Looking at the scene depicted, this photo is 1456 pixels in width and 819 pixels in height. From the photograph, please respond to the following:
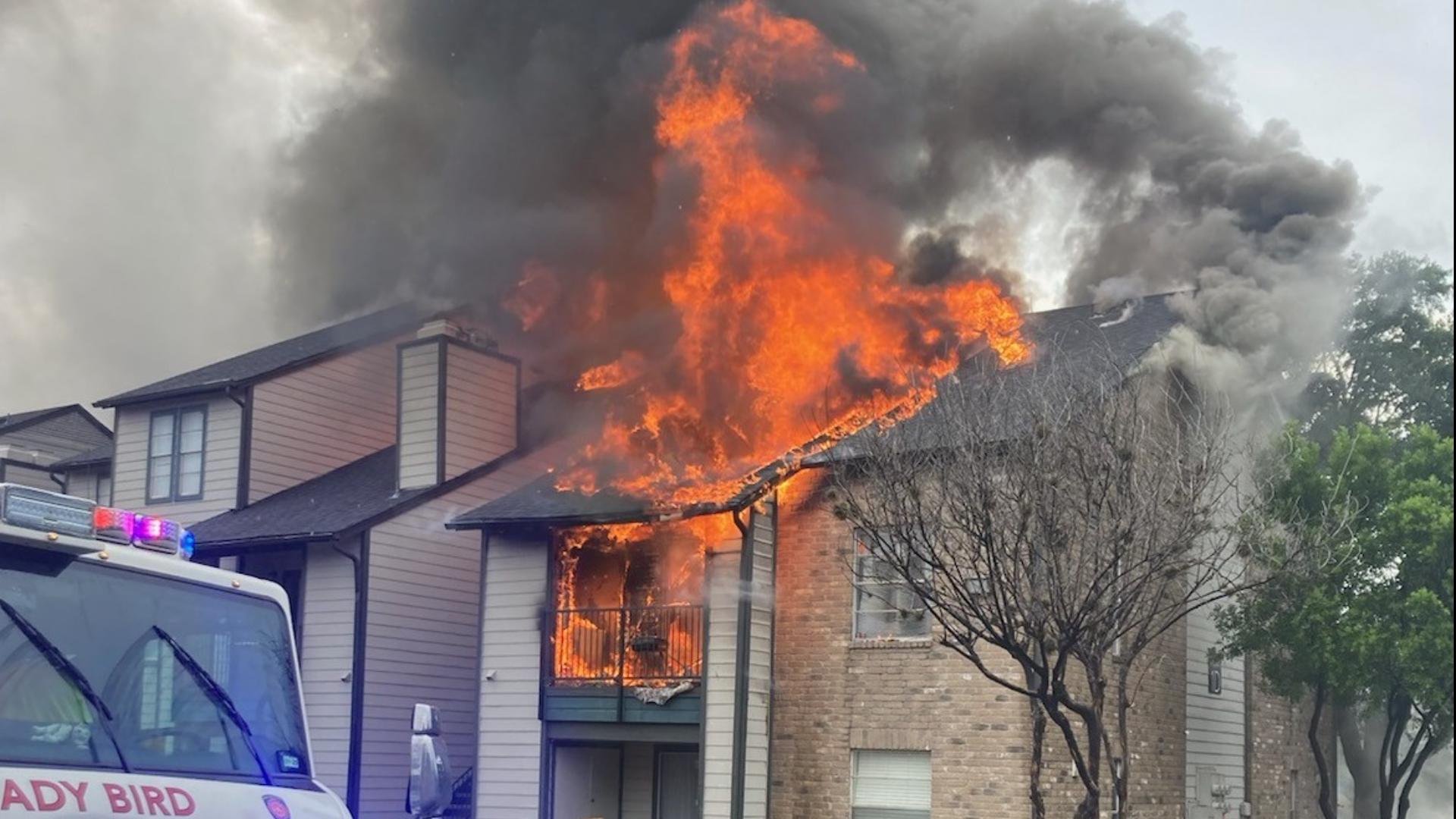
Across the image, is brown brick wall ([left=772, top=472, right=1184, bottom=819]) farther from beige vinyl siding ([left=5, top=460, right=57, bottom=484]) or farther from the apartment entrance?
beige vinyl siding ([left=5, top=460, right=57, bottom=484])

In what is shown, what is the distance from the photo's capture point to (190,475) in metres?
21.6

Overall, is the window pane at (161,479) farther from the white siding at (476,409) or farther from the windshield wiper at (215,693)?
the windshield wiper at (215,693)

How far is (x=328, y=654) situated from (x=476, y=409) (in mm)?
3991

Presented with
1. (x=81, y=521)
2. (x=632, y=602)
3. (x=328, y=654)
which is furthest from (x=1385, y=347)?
(x=81, y=521)

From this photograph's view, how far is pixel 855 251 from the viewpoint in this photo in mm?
15859

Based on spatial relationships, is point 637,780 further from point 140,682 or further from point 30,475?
A: point 30,475

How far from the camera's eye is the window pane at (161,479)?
2183 cm

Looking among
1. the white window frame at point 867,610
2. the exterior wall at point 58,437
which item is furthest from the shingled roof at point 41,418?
the white window frame at point 867,610

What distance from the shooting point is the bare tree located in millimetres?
12016

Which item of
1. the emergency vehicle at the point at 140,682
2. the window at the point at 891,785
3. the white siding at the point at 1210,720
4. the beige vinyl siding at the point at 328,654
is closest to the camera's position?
the emergency vehicle at the point at 140,682

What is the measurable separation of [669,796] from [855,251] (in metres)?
6.71

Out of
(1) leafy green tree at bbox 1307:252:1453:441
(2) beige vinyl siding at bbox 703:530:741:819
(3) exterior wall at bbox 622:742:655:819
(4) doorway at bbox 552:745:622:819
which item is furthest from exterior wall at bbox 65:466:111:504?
(1) leafy green tree at bbox 1307:252:1453:441

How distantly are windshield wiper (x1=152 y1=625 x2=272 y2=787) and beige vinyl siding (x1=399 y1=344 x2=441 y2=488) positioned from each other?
14.0m

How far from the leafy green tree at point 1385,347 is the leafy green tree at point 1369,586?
5.70 m
